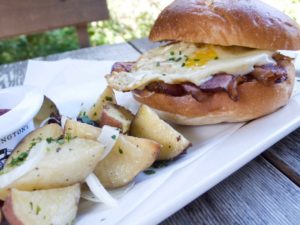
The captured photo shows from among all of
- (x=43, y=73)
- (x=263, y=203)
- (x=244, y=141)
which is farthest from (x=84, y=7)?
(x=263, y=203)

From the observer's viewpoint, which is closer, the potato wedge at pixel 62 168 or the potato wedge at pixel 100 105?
the potato wedge at pixel 62 168

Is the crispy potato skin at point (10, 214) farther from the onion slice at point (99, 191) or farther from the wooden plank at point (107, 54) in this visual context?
the wooden plank at point (107, 54)

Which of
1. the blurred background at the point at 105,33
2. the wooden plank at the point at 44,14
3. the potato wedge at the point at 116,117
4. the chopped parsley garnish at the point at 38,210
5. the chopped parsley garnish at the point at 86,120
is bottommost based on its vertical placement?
the blurred background at the point at 105,33

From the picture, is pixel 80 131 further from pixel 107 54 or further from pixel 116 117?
pixel 107 54

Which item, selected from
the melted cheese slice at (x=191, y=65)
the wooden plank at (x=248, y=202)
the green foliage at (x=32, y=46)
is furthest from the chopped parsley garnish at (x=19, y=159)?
the green foliage at (x=32, y=46)

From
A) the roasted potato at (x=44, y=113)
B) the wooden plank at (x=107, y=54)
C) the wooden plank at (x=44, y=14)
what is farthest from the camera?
the wooden plank at (x=44, y=14)

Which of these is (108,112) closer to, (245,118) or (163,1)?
(245,118)

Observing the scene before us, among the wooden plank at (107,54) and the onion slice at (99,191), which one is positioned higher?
the onion slice at (99,191)
